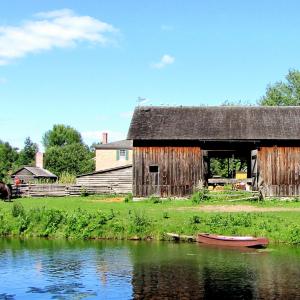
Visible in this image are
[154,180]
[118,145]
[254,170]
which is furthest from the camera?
[118,145]

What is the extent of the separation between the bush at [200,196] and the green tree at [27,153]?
80.1 meters

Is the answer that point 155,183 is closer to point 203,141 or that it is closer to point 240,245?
point 203,141

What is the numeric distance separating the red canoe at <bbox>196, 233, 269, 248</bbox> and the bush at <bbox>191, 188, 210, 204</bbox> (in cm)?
1233

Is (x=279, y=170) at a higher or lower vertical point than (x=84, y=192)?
higher

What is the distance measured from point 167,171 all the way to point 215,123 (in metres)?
5.49

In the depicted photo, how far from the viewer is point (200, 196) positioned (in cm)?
4278

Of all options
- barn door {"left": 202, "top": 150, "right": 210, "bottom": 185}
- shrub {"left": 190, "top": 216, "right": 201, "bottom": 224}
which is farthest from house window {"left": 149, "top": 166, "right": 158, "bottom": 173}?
shrub {"left": 190, "top": 216, "right": 201, "bottom": 224}

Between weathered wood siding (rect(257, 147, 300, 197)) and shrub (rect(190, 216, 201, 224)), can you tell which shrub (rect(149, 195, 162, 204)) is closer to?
weathered wood siding (rect(257, 147, 300, 197))

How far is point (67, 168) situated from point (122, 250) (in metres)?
73.9

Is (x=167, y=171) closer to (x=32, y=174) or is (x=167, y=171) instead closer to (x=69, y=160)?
(x=32, y=174)

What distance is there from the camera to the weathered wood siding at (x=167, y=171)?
45.8m

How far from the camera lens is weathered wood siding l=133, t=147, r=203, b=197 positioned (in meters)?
45.8

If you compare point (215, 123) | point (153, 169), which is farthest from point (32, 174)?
point (215, 123)

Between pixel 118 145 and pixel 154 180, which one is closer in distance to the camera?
pixel 154 180
